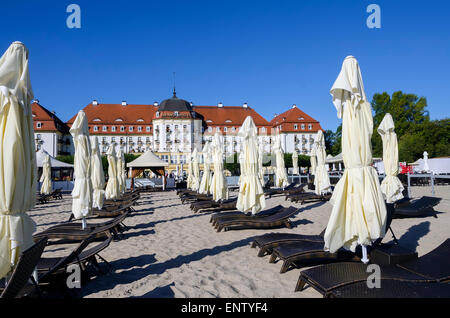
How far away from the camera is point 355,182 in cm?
378

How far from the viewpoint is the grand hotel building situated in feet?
185

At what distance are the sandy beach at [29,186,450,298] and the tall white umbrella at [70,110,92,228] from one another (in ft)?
3.89

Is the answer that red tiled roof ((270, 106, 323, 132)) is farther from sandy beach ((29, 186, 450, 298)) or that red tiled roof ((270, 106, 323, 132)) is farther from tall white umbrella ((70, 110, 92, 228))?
tall white umbrella ((70, 110, 92, 228))

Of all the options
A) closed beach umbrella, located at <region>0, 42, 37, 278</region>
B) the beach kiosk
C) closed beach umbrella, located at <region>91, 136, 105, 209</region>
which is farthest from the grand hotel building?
closed beach umbrella, located at <region>0, 42, 37, 278</region>

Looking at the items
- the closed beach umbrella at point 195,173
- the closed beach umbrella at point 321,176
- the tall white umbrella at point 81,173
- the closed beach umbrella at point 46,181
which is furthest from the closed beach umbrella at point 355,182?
the closed beach umbrella at point 46,181

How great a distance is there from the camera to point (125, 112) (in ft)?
196

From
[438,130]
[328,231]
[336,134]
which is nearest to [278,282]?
[328,231]

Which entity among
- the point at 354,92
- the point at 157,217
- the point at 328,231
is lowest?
the point at 157,217

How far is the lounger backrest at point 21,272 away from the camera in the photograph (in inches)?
100

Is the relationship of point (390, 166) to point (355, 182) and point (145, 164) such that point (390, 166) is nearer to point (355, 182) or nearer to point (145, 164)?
point (355, 182)

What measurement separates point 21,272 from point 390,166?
372 inches

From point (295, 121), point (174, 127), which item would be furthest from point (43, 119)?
point (295, 121)
